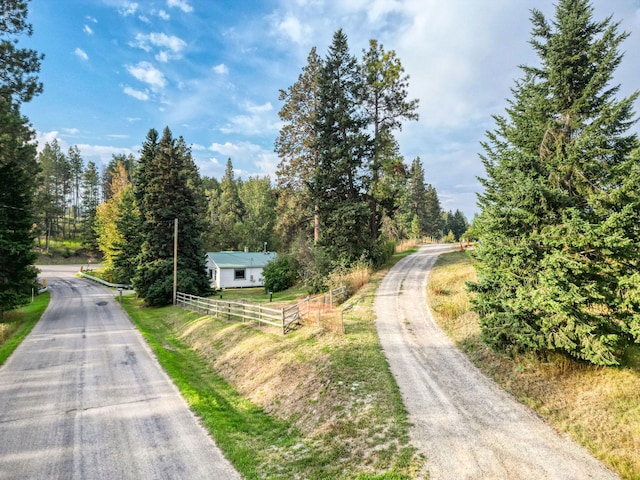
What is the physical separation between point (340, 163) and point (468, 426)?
20.6 m

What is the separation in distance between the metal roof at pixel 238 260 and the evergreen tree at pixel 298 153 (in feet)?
38.9

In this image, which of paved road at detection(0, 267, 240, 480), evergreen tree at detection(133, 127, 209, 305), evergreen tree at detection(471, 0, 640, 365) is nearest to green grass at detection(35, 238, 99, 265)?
evergreen tree at detection(133, 127, 209, 305)

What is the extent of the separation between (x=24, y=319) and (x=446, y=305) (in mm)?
27872

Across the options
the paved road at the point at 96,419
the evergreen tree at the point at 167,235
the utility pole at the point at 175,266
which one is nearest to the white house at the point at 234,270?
the evergreen tree at the point at 167,235

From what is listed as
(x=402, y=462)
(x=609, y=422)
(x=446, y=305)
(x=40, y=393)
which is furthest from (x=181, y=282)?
(x=609, y=422)

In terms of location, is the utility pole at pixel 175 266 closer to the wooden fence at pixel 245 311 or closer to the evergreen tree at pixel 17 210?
the wooden fence at pixel 245 311

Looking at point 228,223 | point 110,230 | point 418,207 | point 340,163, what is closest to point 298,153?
point 340,163

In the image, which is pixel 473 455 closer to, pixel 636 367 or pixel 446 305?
pixel 636 367

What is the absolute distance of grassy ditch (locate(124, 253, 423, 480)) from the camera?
266 inches

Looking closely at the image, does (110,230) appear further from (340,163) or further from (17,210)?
(340,163)

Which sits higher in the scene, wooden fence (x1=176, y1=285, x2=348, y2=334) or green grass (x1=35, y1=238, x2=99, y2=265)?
green grass (x1=35, y1=238, x2=99, y2=265)

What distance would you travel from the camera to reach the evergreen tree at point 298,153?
29219mm

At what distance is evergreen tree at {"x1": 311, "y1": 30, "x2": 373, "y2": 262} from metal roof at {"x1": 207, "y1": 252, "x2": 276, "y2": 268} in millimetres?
16868

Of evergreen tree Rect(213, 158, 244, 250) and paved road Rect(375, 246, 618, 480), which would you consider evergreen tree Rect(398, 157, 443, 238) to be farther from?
paved road Rect(375, 246, 618, 480)
